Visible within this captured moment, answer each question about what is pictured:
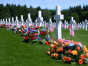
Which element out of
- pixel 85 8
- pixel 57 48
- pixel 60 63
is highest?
pixel 85 8

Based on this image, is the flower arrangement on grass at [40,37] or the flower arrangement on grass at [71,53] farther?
the flower arrangement on grass at [40,37]

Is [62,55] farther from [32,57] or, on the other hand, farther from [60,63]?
[32,57]

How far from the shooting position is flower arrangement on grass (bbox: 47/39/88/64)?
585 centimetres

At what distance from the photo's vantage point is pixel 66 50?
6234mm

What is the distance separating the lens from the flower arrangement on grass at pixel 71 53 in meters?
5.85

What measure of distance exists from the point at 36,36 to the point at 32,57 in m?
3.92

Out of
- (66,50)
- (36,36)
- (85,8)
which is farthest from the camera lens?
(85,8)

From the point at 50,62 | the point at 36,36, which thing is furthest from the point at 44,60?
the point at 36,36

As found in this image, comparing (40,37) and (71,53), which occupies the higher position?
(40,37)

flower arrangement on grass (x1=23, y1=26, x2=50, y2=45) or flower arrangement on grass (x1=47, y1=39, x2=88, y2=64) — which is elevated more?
flower arrangement on grass (x1=23, y1=26, x2=50, y2=45)

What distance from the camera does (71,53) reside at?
19.4 feet

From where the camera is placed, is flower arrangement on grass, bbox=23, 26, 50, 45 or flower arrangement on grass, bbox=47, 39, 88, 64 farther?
flower arrangement on grass, bbox=23, 26, 50, 45

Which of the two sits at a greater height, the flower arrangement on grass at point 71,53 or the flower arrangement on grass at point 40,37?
the flower arrangement on grass at point 40,37

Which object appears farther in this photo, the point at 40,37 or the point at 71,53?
the point at 40,37
